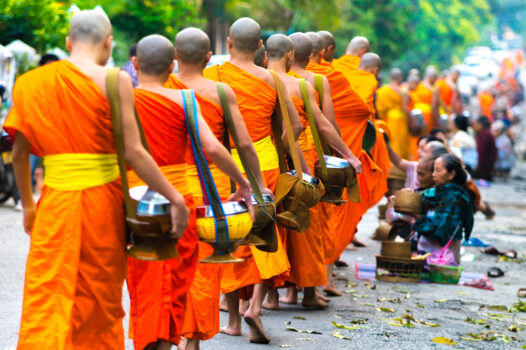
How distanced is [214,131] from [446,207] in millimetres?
3853

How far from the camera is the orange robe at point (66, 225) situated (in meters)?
3.91

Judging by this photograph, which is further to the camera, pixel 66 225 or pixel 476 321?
pixel 476 321

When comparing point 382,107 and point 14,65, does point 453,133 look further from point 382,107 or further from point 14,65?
point 14,65

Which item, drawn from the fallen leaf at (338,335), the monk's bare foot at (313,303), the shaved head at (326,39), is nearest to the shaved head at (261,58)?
the shaved head at (326,39)

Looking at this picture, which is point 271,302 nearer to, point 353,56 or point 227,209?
point 227,209

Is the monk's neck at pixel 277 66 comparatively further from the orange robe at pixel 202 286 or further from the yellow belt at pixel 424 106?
the yellow belt at pixel 424 106

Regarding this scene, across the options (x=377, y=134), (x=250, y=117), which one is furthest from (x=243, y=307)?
(x=377, y=134)

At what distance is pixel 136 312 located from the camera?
14.7 ft

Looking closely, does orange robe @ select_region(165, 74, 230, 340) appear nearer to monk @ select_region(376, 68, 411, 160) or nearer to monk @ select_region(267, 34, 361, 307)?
monk @ select_region(267, 34, 361, 307)

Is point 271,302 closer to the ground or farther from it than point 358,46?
closer to the ground

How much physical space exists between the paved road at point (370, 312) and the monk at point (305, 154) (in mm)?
354

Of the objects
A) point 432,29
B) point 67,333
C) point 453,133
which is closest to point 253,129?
point 67,333

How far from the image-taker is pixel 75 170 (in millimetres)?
3980

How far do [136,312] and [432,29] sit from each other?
39.9 metres
